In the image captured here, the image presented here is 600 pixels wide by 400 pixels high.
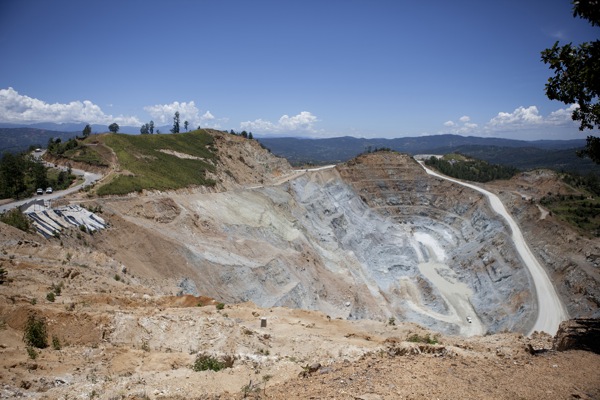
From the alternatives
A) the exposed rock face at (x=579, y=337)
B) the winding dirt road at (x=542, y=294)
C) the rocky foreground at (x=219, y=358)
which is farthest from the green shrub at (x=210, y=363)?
the winding dirt road at (x=542, y=294)

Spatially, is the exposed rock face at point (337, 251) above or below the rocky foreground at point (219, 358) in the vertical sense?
below

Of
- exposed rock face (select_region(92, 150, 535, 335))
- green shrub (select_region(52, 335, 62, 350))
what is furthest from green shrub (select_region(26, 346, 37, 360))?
exposed rock face (select_region(92, 150, 535, 335))

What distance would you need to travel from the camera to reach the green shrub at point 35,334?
11.7m

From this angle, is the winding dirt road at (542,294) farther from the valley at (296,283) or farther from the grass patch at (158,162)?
the grass patch at (158,162)

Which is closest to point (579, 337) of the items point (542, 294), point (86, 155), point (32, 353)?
point (32, 353)

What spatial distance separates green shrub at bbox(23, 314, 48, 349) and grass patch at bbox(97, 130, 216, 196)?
2790 cm

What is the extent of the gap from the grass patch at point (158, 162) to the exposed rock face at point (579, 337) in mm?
39467

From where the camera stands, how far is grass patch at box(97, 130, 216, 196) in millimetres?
42938

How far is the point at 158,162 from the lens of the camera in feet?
184

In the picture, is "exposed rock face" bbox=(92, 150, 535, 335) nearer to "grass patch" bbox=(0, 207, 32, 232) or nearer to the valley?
the valley

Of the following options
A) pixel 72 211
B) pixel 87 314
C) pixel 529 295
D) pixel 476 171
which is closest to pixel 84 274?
pixel 87 314

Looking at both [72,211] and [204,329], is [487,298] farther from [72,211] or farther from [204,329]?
[72,211]

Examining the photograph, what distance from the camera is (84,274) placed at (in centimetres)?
1877

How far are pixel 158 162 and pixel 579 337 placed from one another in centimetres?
5556
